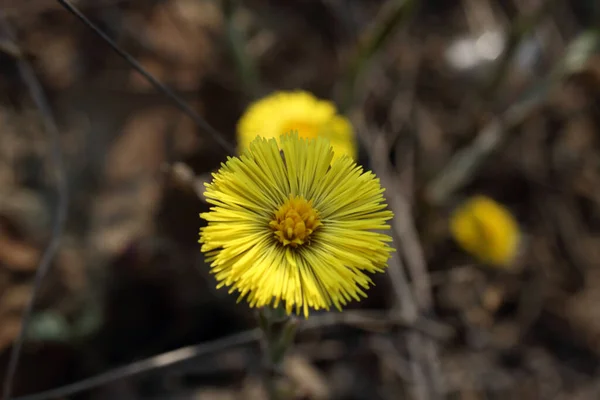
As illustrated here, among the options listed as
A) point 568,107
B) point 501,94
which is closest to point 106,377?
point 501,94

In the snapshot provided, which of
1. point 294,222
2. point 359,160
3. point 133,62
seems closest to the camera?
point 294,222

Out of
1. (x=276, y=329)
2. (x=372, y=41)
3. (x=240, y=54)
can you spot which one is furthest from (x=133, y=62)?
(x=372, y=41)

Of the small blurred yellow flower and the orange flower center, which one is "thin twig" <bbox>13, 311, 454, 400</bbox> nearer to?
the orange flower center

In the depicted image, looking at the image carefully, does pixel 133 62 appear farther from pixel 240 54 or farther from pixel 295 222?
pixel 240 54

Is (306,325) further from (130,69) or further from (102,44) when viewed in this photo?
(102,44)

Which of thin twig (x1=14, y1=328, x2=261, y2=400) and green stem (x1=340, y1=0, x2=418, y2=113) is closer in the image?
thin twig (x1=14, y1=328, x2=261, y2=400)

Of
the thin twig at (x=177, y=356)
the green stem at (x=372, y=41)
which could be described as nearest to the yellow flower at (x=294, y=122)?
the green stem at (x=372, y=41)

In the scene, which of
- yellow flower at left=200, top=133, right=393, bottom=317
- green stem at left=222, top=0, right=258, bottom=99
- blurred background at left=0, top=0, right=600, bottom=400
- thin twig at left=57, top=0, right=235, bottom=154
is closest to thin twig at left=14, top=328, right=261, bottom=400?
blurred background at left=0, top=0, right=600, bottom=400
